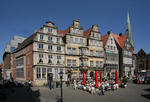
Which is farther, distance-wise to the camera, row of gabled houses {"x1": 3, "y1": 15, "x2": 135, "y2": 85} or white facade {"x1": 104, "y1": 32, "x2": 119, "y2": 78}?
white facade {"x1": 104, "y1": 32, "x2": 119, "y2": 78}

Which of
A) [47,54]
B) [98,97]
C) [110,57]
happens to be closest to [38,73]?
[47,54]

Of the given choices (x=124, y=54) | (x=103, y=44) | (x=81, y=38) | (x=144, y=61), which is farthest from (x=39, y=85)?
(x=144, y=61)

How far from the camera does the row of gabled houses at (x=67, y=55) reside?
2628cm

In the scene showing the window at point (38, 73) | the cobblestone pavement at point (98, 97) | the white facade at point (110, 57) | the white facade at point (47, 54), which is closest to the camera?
the cobblestone pavement at point (98, 97)

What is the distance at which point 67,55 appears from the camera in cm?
3012

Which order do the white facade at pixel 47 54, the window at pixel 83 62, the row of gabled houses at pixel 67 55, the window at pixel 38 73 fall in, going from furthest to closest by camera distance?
the window at pixel 83 62 → the row of gabled houses at pixel 67 55 → the white facade at pixel 47 54 → the window at pixel 38 73

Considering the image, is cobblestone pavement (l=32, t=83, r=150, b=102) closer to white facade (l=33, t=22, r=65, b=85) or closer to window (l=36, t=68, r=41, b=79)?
window (l=36, t=68, r=41, b=79)

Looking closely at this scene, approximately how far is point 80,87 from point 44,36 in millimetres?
14072

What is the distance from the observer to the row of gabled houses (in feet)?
86.2

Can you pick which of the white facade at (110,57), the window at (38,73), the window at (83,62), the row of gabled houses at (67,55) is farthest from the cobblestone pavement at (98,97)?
the white facade at (110,57)

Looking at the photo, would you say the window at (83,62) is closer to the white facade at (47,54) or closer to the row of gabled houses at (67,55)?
the row of gabled houses at (67,55)

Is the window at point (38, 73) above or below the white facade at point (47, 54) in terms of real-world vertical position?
below

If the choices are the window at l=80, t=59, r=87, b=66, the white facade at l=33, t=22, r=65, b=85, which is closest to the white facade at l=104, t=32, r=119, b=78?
the window at l=80, t=59, r=87, b=66

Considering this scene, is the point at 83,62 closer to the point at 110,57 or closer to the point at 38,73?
the point at 110,57
